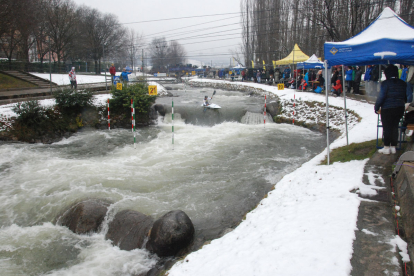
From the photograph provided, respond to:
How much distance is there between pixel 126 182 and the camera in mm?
8523

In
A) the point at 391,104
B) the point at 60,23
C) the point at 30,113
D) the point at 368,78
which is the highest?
the point at 60,23

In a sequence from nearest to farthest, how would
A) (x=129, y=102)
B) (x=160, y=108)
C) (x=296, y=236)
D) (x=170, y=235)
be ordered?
(x=296, y=236) < (x=170, y=235) < (x=129, y=102) < (x=160, y=108)

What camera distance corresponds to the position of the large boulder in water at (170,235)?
17.5 ft

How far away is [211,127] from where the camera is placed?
56.0ft

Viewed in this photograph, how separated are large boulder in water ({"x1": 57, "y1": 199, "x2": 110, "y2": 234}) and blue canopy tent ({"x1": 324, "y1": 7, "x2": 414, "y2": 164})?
6.68 meters

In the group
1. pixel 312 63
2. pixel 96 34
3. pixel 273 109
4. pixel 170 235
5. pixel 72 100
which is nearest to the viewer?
pixel 170 235

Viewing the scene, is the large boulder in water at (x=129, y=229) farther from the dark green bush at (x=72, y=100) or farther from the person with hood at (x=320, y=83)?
the person with hood at (x=320, y=83)

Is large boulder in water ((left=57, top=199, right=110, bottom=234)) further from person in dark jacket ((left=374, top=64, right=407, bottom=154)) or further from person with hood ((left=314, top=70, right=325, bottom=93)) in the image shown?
person with hood ((left=314, top=70, right=325, bottom=93))

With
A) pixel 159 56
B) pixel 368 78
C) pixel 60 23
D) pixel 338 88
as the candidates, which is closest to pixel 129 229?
pixel 338 88

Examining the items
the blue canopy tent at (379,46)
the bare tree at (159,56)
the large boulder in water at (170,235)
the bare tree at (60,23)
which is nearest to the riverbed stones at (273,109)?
the blue canopy tent at (379,46)

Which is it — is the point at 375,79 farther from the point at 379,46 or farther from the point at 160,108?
the point at 160,108

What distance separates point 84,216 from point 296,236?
4.70 metres

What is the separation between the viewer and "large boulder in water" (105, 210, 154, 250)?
5752 millimetres

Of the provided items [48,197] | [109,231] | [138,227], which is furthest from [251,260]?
[48,197]
